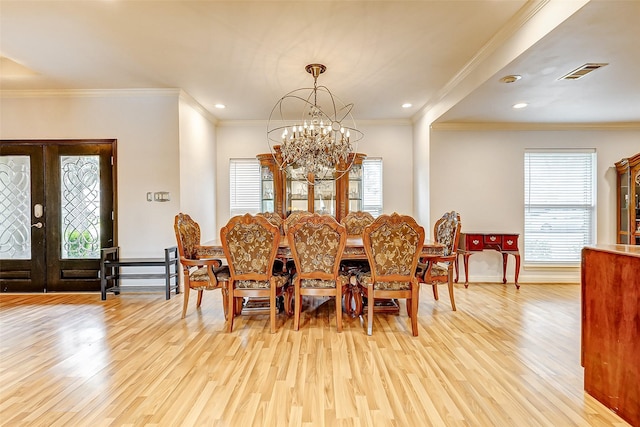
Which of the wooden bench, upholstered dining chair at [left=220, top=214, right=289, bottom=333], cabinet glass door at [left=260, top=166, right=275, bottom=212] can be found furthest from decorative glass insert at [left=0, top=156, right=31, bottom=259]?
upholstered dining chair at [left=220, top=214, right=289, bottom=333]

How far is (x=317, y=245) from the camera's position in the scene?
2.81m

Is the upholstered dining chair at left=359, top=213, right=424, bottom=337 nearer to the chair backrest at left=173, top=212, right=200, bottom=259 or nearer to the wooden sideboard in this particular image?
the wooden sideboard

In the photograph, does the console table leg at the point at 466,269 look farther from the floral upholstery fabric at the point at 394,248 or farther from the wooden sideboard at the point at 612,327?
the wooden sideboard at the point at 612,327

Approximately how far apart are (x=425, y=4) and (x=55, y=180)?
4895mm

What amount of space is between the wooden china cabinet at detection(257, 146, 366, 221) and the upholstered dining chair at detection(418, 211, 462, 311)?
1.93 metres

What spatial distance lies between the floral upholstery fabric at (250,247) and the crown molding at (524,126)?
339 centimetres

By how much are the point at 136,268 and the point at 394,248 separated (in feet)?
11.7

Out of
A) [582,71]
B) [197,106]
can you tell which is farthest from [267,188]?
[582,71]

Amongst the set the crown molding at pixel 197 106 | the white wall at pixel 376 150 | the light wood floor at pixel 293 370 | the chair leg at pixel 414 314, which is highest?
the crown molding at pixel 197 106

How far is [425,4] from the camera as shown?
2.41 m

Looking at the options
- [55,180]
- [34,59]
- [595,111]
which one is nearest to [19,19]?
[34,59]

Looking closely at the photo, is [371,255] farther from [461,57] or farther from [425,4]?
[461,57]

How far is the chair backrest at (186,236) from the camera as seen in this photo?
3.21m

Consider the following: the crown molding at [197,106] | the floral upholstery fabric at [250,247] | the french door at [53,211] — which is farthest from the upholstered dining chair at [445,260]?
the french door at [53,211]
